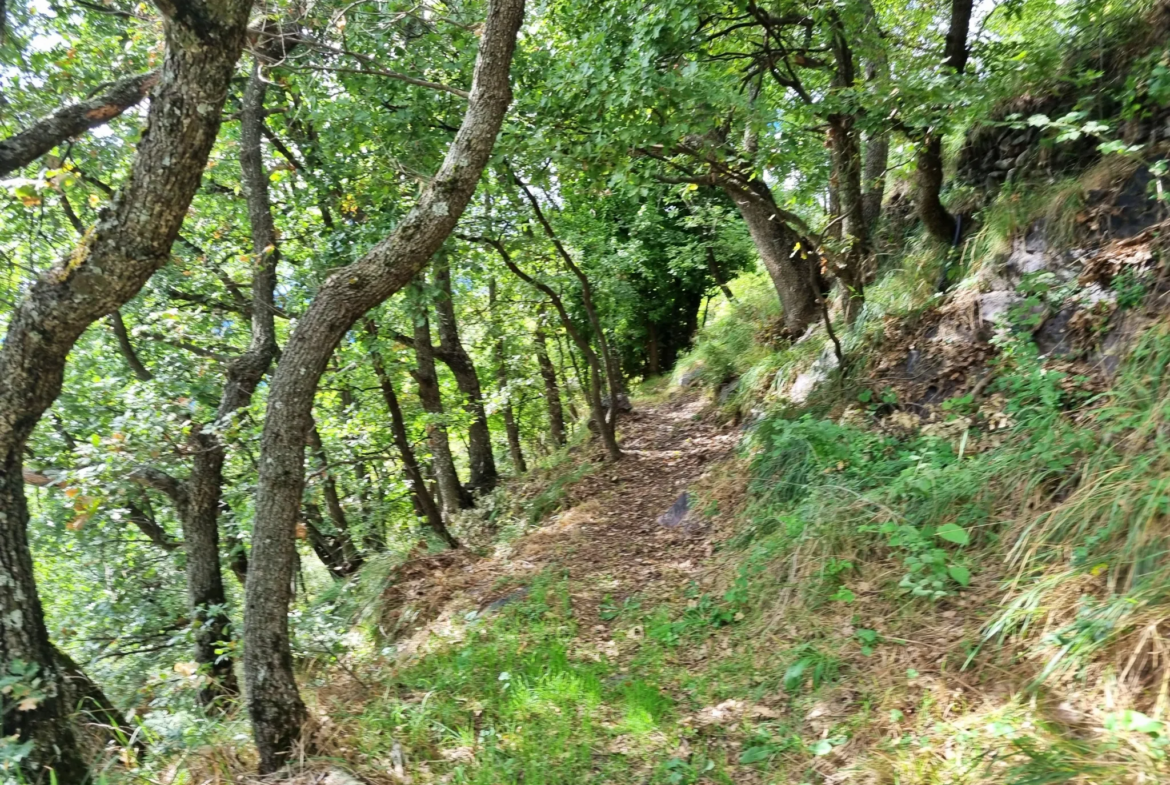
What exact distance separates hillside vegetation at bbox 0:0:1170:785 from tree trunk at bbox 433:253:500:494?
0.89m

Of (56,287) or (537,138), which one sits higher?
(537,138)

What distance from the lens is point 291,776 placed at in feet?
10.7

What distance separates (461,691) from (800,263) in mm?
6891

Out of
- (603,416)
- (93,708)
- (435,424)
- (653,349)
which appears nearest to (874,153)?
(603,416)

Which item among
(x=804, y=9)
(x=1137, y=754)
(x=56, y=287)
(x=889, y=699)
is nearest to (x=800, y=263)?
(x=804, y=9)

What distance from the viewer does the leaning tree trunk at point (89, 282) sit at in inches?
120

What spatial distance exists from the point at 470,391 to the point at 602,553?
457cm

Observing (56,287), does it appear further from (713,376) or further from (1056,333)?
(713,376)

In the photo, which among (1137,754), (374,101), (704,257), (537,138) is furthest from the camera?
(704,257)

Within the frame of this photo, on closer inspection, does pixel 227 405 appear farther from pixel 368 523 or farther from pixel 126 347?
pixel 368 523

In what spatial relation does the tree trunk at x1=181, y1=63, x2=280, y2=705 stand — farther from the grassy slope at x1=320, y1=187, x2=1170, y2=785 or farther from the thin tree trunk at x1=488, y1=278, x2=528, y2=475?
the thin tree trunk at x1=488, y1=278, x2=528, y2=475

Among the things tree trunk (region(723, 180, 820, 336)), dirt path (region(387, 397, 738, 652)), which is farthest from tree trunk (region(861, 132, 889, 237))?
dirt path (region(387, 397, 738, 652))

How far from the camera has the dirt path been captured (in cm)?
561

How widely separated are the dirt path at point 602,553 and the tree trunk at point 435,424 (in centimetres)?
197
